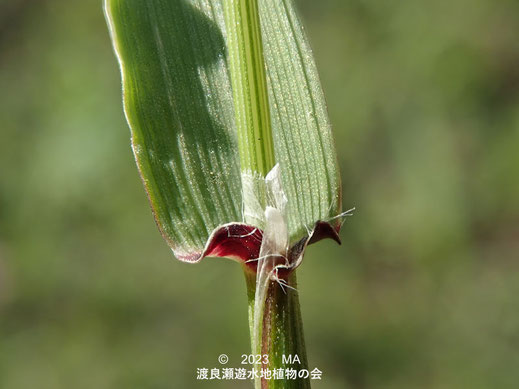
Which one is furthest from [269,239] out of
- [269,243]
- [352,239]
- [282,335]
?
[352,239]

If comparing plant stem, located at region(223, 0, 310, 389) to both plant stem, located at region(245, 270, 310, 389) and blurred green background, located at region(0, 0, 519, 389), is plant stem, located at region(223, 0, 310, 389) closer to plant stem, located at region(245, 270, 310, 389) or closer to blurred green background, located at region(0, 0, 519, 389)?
plant stem, located at region(245, 270, 310, 389)

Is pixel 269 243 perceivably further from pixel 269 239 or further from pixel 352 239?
pixel 352 239

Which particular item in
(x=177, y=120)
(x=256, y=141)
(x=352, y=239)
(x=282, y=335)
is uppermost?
(x=352, y=239)

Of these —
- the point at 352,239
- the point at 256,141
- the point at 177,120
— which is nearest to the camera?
the point at 256,141

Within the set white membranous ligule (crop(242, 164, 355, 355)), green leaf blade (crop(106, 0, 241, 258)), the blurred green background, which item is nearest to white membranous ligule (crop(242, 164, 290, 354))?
white membranous ligule (crop(242, 164, 355, 355))

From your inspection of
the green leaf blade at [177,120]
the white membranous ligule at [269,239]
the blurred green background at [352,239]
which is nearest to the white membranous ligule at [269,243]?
the white membranous ligule at [269,239]

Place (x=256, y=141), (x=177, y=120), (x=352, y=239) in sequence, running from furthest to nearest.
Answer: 1. (x=352, y=239)
2. (x=177, y=120)
3. (x=256, y=141)
